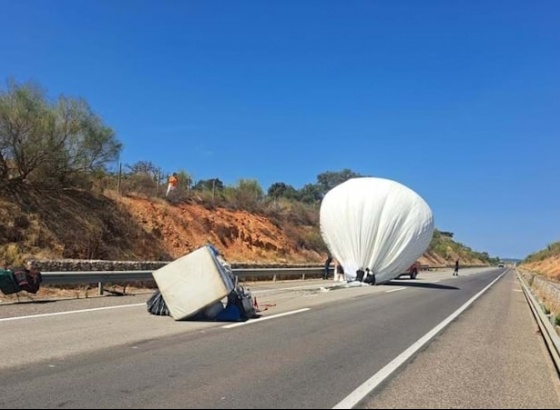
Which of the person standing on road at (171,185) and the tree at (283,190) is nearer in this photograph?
the person standing on road at (171,185)

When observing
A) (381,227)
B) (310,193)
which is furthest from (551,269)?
(381,227)

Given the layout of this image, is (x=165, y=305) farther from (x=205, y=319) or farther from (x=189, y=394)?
(x=189, y=394)

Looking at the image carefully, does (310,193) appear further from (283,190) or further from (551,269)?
(551,269)

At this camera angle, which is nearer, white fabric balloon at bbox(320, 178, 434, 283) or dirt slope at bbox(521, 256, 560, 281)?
white fabric balloon at bbox(320, 178, 434, 283)

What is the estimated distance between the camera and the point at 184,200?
131 ft

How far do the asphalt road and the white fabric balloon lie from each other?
1496 centimetres

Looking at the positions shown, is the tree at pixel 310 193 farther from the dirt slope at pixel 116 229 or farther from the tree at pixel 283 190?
the dirt slope at pixel 116 229

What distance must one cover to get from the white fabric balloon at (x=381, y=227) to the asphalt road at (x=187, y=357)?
49.1ft

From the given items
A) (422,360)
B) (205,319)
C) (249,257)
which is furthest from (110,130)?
(422,360)

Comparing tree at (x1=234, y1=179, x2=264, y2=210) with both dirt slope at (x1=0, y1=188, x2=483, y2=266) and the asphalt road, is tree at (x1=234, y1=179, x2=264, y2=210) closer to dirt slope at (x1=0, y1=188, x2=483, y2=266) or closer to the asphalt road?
dirt slope at (x1=0, y1=188, x2=483, y2=266)

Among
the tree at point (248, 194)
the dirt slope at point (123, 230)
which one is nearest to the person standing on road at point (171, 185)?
the dirt slope at point (123, 230)

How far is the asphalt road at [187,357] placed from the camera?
6141mm

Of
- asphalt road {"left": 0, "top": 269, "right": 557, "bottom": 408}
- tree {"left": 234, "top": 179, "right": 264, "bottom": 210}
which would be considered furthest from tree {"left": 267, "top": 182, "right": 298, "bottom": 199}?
asphalt road {"left": 0, "top": 269, "right": 557, "bottom": 408}

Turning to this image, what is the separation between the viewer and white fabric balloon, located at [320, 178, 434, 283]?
29141mm
